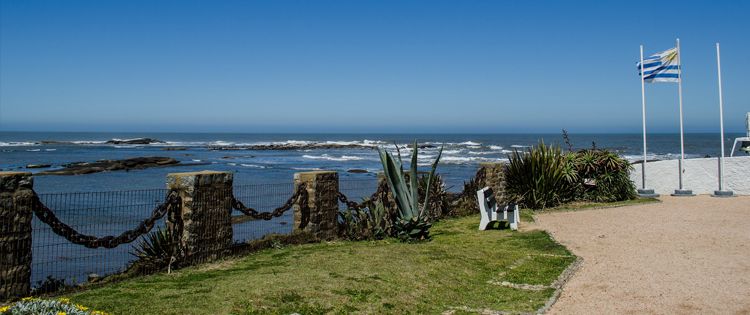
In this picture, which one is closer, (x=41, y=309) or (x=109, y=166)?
(x=41, y=309)

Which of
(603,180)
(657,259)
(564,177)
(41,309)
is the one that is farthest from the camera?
(603,180)

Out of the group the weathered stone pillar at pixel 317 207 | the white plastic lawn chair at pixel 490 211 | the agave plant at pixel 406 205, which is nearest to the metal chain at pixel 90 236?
the weathered stone pillar at pixel 317 207

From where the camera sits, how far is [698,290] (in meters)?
6.67

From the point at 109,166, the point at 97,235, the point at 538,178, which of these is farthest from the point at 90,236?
the point at 109,166

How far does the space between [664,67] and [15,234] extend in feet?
54.7

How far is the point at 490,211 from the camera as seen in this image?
461 inches

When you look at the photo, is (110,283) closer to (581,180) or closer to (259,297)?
(259,297)

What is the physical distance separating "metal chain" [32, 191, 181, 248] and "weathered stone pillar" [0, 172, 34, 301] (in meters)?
0.16

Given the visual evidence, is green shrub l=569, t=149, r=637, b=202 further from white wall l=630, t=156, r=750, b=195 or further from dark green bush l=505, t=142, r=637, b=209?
white wall l=630, t=156, r=750, b=195

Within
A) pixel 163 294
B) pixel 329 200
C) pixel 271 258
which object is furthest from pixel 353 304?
pixel 329 200

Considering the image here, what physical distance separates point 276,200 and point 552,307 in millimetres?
13163

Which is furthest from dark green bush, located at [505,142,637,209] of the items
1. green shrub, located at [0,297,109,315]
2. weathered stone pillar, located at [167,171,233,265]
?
green shrub, located at [0,297,109,315]

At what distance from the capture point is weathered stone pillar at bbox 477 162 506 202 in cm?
1467

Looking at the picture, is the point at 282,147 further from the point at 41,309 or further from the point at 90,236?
the point at 41,309
